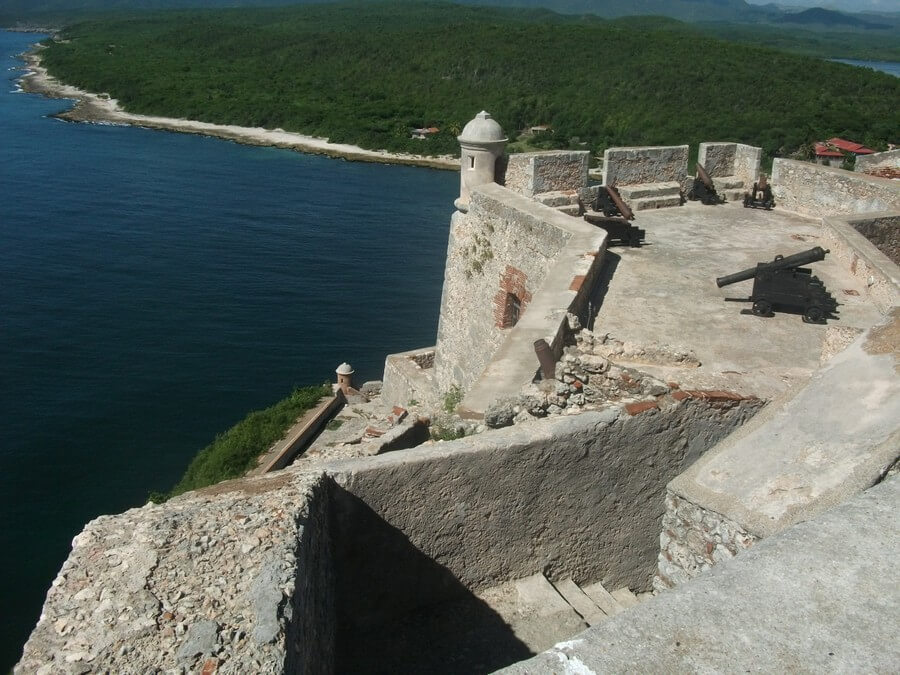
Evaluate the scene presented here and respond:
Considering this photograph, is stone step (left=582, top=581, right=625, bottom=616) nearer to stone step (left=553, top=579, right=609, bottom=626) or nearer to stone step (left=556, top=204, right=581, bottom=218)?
stone step (left=553, top=579, right=609, bottom=626)

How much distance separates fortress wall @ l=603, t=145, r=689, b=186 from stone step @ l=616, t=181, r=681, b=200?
0.31ft

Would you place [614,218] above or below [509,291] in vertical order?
above

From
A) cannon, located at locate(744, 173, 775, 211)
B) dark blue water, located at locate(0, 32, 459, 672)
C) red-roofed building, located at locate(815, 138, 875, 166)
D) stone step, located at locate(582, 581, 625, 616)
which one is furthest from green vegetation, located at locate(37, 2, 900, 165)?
stone step, located at locate(582, 581, 625, 616)

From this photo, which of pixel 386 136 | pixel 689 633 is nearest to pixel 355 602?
pixel 689 633

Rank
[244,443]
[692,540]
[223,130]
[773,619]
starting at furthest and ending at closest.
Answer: [223,130] → [244,443] → [692,540] → [773,619]

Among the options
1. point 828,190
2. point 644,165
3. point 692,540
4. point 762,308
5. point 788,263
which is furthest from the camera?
point 644,165

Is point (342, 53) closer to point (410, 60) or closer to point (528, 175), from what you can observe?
point (410, 60)

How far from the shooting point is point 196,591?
364cm

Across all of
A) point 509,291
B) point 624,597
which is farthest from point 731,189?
point 624,597

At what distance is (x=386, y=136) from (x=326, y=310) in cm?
3191

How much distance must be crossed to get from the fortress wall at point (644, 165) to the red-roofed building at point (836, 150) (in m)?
22.5

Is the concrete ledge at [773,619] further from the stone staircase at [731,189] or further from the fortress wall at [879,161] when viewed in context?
the fortress wall at [879,161]

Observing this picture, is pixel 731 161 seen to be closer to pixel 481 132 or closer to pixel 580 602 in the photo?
pixel 481 132

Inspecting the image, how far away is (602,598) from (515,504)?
116 cm
